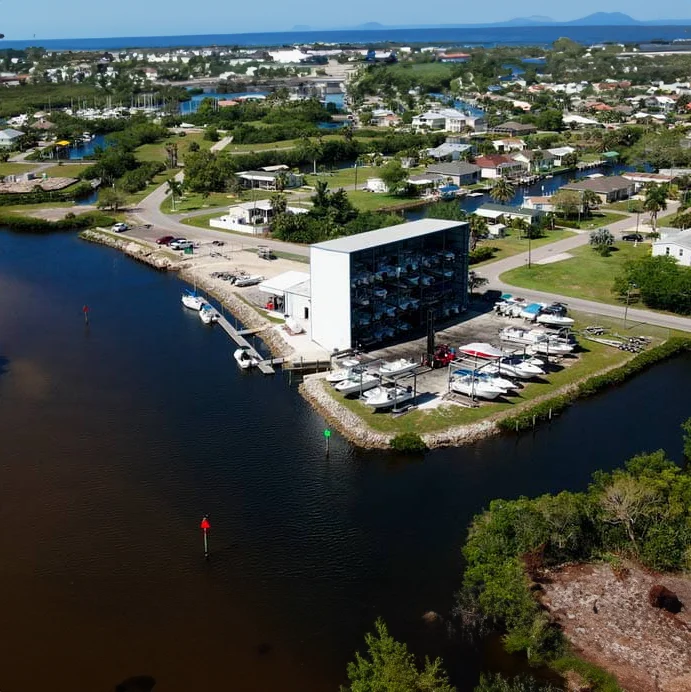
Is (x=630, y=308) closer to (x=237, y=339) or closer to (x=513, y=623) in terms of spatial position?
(x=237, y=339)

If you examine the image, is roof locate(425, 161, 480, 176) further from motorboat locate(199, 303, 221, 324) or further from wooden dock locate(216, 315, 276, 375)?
wooden dock locate(216, 315, 276, 375)

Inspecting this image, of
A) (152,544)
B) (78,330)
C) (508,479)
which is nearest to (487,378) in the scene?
(508,479)

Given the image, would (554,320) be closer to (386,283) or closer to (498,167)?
(386,283)

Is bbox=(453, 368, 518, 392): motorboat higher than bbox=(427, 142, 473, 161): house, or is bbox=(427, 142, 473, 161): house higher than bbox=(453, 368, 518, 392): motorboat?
bbox=(427, 142, 473, 161): house

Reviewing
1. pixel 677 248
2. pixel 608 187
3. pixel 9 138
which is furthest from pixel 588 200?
pixel 9 138

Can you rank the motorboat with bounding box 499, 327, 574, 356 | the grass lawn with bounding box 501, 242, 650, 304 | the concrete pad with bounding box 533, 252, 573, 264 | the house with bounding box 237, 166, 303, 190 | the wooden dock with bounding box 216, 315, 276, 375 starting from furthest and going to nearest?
the house with bounding box 237, 166, 303, 190 → the concrete pad with bounding box 533, 252, 573, 264 → the grass lawn with bounding box 501, 242, 650, 304 → the wooden dock with bounding box 216, 315, 276, 375 → the motorboat with bounding box 499, 327, 574, 356

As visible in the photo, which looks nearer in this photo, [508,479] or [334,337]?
[508,479]

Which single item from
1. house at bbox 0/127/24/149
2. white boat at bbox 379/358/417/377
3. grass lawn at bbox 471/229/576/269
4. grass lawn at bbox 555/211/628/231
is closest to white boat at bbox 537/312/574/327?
white boat at bbox 379/358/417/377
